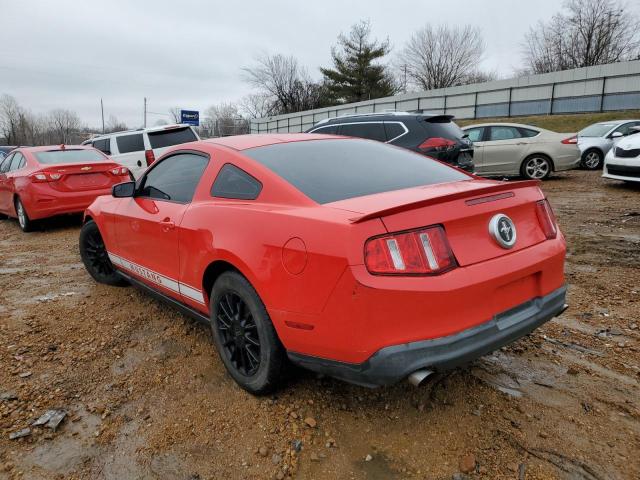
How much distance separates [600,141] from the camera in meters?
13.4

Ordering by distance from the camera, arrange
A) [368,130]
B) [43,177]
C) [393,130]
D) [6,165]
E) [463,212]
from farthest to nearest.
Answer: [6,165], [368,130], [393,130], [43,177], [463,212]

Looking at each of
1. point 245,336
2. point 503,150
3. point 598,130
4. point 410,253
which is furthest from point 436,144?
point 598,130

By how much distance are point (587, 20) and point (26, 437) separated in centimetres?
5225

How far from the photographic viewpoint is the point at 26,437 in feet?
7.84

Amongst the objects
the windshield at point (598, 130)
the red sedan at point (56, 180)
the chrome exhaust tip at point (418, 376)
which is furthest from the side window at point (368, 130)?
the windshield at point (598, 130)

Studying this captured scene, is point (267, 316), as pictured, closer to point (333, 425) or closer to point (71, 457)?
point (333, 425)

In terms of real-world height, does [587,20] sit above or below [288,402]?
above

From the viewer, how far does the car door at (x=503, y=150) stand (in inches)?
427

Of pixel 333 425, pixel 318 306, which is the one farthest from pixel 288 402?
pixel 318 306

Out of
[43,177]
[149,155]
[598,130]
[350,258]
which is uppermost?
[598,130]

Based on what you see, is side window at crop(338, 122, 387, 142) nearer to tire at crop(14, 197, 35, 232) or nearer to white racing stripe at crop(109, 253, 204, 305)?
white racing stripe at crop(109, 253, 204, 305)

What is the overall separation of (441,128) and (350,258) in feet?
22.2

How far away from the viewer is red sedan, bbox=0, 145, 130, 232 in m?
7.27

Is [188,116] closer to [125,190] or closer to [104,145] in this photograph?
[104,145]
